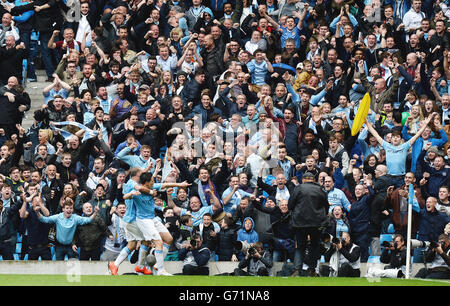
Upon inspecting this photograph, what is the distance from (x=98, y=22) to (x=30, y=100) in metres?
2.72

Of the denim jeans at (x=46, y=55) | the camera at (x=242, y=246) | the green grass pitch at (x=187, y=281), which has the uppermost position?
the denim jeans at (x=46, y=55)

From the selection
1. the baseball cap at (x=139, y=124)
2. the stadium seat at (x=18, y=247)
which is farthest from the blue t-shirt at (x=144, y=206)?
the baseball cap at (x=139, y=124)

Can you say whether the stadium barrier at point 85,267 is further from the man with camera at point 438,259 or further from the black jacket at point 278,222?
the black jacket at point 278,222

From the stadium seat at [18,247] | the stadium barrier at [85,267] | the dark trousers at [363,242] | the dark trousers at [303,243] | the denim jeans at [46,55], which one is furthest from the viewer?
the denim jeans at [46,55]

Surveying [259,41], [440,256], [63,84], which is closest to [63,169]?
[63,84]

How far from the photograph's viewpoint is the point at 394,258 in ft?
61.7

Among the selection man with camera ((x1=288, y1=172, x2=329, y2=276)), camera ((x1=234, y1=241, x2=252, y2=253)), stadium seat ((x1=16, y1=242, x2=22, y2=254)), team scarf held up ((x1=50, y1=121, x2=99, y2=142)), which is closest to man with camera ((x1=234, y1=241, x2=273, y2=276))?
camera ((x1=234, y1=241, x2=252, y2=253))

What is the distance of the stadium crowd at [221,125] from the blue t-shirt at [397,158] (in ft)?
0.09

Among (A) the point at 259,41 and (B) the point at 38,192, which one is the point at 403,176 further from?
(B) the point at 38,192

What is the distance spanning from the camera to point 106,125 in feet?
74.1

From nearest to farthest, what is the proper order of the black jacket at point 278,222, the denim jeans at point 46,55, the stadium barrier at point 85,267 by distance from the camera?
the stadium barrier at point 85,267
the black jacket at point 278,222
the denim jeans at point 46,55

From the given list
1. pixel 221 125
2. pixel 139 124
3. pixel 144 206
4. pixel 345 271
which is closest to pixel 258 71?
pixel 221 125

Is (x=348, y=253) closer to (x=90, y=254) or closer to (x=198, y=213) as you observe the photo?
(x=198, y=213)

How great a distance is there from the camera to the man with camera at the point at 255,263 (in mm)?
18953
